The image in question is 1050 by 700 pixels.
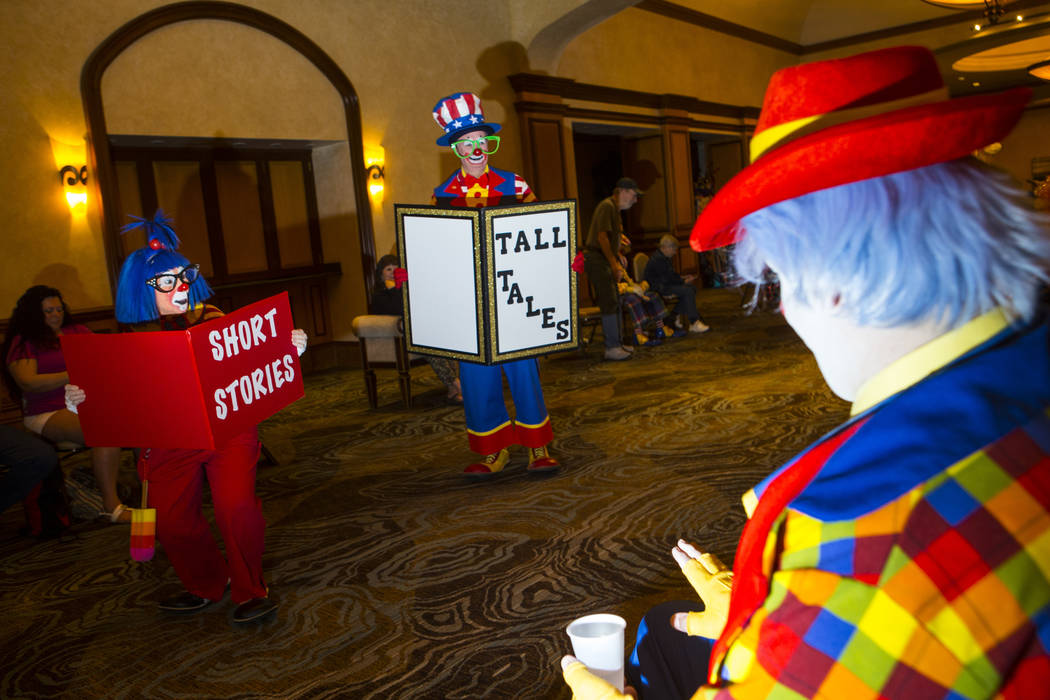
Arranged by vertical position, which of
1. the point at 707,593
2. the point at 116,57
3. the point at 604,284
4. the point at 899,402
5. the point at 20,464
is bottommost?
the point at 20,464

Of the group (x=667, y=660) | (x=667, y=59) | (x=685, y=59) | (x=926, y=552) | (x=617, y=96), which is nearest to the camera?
(x=926, y=552)

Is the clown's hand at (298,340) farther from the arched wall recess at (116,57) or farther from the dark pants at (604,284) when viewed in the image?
the dark pants at (604,284)

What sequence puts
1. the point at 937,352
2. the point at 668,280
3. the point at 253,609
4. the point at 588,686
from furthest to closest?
1. the point at 668,280
2. the point at 253,609
3. the point at 588,686
4. the point at 937,352

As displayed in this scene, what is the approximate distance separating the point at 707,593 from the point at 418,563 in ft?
6.36

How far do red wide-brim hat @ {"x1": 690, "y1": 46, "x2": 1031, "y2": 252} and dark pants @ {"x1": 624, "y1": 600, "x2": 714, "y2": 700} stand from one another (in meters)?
0.68

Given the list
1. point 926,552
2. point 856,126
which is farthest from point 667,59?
point 926,552

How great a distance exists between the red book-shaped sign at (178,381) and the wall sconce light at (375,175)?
212 inches

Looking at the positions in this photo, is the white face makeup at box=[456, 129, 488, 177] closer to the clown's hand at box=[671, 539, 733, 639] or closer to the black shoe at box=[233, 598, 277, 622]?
the black shoe at box=[233, 598, 277, 622]

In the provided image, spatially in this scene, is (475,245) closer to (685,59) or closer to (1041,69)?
(685,59)

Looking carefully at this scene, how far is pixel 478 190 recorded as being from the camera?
11.7 ft

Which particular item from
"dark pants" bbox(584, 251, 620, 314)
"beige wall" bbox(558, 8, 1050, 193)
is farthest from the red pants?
"beige wall" bbox(558, 8, 1050, 193)

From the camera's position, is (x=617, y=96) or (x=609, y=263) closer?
(x=609, y=263)

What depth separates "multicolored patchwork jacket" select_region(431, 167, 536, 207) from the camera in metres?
3.58

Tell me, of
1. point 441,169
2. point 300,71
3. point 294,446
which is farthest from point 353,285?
point 294,446
